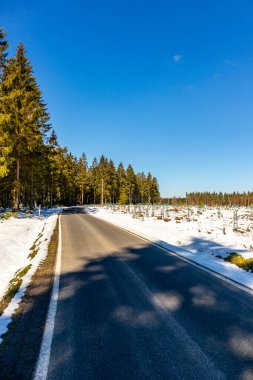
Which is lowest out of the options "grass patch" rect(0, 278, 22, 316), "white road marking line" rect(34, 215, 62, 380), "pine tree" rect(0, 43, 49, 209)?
"grass patch" rect(0, 278, 22, 316)

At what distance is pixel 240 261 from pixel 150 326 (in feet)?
19.2

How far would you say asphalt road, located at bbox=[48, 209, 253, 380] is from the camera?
133 inches

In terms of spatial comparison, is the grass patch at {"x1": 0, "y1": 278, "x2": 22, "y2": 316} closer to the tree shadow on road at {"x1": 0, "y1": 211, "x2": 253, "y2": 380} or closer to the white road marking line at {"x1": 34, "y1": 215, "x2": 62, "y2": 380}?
the tree shadow on road at {"x1": 0, "y1": 211, "x2": 253, "y2": 380}

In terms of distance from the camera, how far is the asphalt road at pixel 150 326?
3383 millimetres

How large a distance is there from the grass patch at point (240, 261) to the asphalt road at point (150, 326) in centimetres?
175

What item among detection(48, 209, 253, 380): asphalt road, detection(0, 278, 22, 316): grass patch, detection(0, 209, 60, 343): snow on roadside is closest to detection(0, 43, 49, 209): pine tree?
detection(0, 209, 60, 343): snow on roadside

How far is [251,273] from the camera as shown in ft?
26.6

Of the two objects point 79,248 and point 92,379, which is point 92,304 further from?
point 79,248

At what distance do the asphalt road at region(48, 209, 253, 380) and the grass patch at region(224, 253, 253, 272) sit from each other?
1.75 m

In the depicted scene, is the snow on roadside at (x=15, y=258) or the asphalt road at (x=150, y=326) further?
the snow on roadside at (x=15, y=258)

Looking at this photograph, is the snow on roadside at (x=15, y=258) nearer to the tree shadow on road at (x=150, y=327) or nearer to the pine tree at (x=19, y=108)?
the tree shadow on road at (x=150, y=327)

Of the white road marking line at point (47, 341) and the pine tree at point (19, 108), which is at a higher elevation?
the pine tree at point (19, 108)

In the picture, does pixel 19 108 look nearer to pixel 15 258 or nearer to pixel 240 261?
pixel 15 258

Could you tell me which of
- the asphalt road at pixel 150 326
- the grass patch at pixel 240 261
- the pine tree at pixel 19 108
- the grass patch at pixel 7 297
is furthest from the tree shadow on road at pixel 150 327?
the pine tree at pixel 19 108
